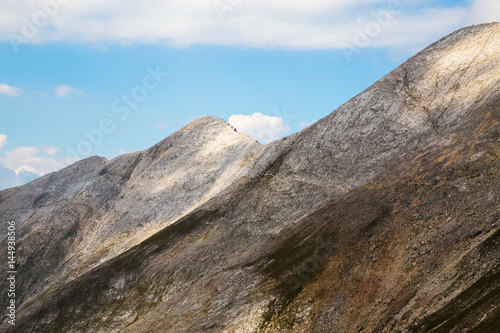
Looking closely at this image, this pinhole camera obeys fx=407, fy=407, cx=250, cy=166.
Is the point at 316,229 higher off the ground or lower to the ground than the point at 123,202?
lower

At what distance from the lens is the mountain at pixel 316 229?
29062mm

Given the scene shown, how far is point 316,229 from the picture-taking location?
42.1 metres

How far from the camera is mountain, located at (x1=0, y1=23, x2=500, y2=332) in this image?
29062 mm

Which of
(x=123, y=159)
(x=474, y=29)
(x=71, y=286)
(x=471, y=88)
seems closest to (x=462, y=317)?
(x=471, y=88)

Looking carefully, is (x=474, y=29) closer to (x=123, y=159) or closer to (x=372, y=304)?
(x=372, y=304)
